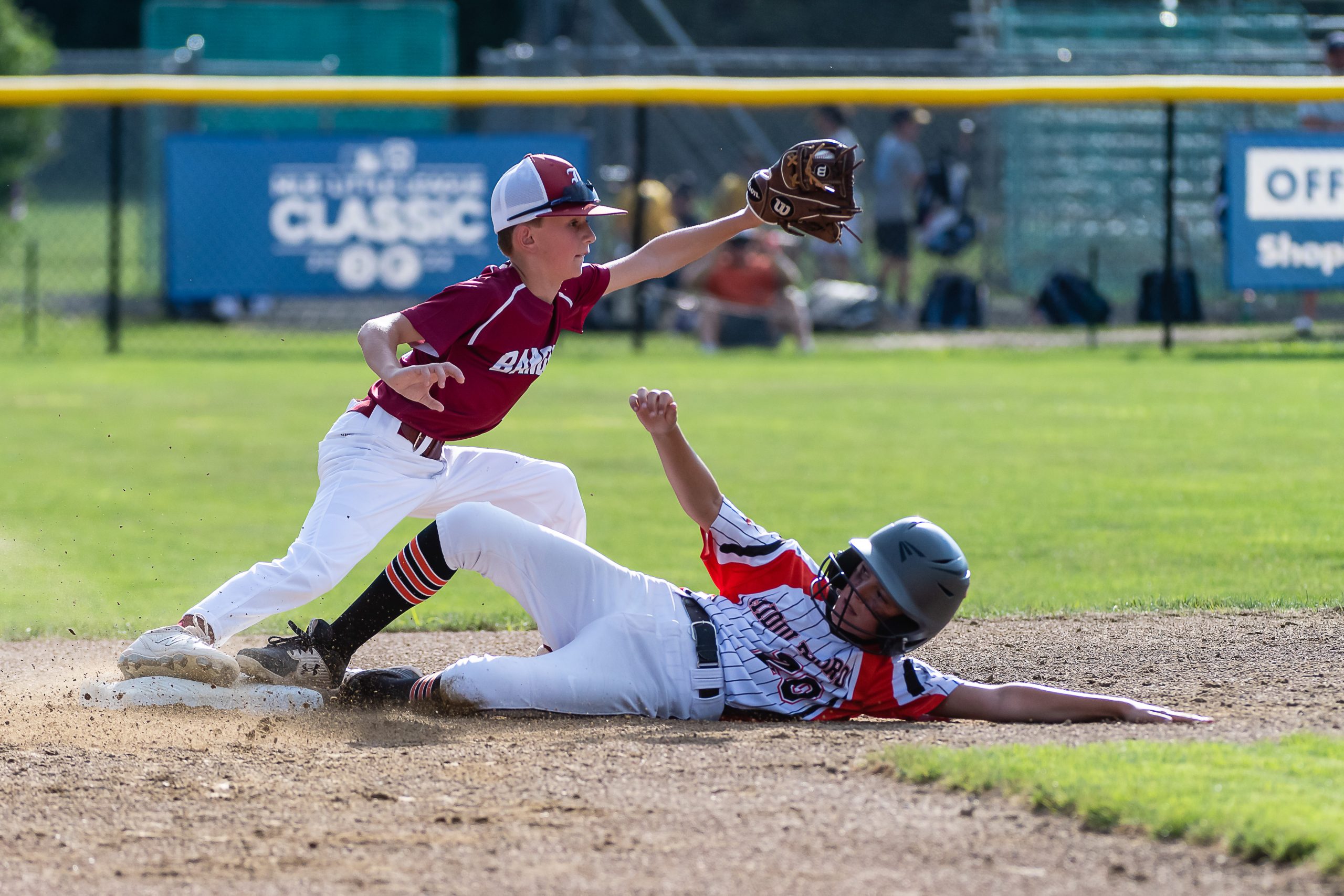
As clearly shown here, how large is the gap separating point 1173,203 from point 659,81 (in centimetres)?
480

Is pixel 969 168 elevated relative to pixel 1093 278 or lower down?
elevated

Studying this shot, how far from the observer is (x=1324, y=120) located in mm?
14859

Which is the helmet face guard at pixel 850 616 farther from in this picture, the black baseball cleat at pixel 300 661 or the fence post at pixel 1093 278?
the fence post at pixel 1093 278

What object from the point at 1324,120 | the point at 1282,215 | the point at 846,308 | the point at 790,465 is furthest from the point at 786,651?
the point at 846,308

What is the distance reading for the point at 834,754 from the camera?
410cm

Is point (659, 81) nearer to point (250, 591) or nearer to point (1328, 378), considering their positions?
point (1328, 378)

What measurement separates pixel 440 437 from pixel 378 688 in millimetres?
798

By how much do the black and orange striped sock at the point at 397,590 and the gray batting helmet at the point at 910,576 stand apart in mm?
1171

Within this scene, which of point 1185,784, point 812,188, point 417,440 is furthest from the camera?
point 812,188

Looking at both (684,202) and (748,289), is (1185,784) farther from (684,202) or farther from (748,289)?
(684,202)

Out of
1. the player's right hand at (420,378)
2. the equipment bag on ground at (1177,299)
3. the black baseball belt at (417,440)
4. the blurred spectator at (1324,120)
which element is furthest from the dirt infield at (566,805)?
the blurred spectator at (1324,120)

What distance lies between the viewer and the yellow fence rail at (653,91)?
14.1 m

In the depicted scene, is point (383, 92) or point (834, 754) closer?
point (834, 754)

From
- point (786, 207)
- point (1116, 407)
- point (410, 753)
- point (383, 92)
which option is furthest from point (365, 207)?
point (410, 753)
